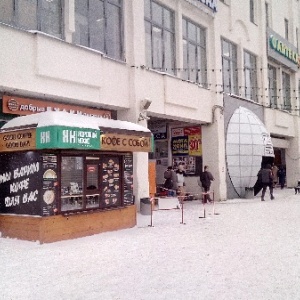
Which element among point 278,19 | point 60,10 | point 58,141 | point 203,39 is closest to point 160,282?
point 58,141

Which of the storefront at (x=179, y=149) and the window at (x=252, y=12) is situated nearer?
the storefront at (x=179, y=149)

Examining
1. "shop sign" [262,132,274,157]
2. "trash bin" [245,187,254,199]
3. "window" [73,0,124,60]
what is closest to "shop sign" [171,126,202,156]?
"trash bin" [245,187,254,199]

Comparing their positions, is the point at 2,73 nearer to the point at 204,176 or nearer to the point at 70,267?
the point at 70,267

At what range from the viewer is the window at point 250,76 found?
24.8 meters

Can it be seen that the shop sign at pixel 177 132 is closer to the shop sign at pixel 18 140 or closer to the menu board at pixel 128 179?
the menu board at pixel 128 179

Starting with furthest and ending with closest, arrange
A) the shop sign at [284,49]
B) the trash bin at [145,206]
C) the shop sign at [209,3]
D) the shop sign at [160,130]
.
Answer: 1. the shop sign at [284,49]
2. the shop sign at [160,130]
3. the shop sign at [209,3]
4. the trash bin at [145,206]

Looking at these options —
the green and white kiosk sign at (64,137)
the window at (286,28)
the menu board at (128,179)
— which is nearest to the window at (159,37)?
the menu board at (128,179)

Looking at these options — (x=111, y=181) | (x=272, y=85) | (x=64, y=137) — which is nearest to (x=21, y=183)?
(x=64, y=137)

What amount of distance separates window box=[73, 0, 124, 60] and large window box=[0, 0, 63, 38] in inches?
32.4

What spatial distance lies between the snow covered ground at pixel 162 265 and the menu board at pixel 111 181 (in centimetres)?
89

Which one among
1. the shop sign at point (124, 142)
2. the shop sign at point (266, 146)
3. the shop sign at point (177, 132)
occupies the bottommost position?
the shop sign at point (124, 142)

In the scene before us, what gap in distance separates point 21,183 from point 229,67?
16.4m

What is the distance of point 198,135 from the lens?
69.7 ft

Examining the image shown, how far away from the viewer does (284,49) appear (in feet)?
94.0
